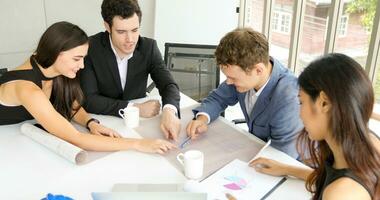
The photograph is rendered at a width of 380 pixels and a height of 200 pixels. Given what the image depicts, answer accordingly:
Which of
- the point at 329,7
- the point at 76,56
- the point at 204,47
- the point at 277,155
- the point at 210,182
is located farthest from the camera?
the point at 329,7

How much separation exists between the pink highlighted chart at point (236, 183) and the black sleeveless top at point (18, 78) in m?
0.97

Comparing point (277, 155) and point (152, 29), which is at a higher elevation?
point (152, 29)

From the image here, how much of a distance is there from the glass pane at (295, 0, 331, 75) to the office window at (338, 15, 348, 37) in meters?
0.11

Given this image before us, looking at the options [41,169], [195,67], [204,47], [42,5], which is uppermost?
[42,5]

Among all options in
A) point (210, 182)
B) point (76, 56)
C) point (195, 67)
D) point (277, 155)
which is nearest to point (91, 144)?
point (76, 56)

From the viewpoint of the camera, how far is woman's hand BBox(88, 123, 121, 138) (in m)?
1.52

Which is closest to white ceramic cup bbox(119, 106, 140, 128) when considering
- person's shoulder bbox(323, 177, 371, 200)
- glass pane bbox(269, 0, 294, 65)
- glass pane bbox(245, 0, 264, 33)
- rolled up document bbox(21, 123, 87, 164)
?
rolled up document bbox(21, 123, 87, 164)

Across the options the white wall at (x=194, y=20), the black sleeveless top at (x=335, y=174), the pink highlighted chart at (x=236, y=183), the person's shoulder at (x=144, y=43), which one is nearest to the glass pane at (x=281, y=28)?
the white wall at (x=194, y=20)

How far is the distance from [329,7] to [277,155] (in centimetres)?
161

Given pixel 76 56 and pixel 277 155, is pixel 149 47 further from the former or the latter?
pixel 277 155

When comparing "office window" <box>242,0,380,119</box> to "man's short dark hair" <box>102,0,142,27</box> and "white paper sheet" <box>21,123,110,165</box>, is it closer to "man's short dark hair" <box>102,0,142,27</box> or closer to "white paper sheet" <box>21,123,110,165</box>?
"man's short dark hair" <box>102,0,142,27</box>

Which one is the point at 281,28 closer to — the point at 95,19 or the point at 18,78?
the point at 95,19

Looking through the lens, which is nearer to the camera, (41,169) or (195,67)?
(41,169)

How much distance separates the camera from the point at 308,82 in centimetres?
95
